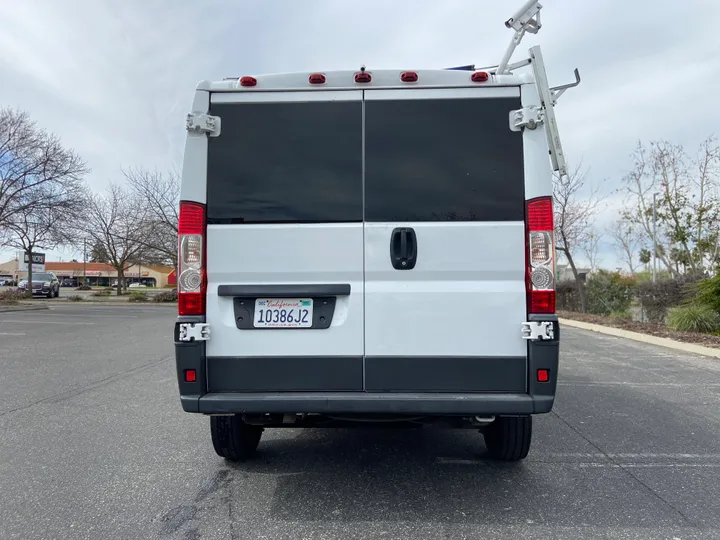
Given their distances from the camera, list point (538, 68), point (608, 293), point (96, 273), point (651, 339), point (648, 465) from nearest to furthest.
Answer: point (648, 465)
point (538, 68)
point (651, 339)
point (608, 293)
point (96, 273)

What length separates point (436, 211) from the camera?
3.06 m

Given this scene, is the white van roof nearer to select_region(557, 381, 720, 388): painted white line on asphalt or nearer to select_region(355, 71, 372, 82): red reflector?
select_region(355, 71, 372, 82): red reflector

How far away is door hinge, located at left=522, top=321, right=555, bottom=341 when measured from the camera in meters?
2.95

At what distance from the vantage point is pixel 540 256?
2973 mm

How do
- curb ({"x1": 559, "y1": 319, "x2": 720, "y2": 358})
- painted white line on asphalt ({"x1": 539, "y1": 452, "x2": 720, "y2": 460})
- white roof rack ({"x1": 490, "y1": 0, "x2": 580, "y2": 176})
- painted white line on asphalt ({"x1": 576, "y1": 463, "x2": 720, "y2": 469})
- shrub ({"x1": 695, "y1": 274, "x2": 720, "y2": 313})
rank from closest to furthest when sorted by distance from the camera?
painted white line on asphalt ({"x1": 576, "y1": 463, "x2": 720, "y2": 469}) < painted white line on asphalt ({"x1": 539, "y1": 452, "x2": 720, "y2": 460}) < white roof rack ({"x1": 490, "y1": 0, "x2": 580, "y2": 176}) < curb ({"x1": 559, "y1": 319, "x2": 720, "y2": 358}) < shrub ({"x1": 695, "y1": 274, "x2": 720, "y2": 313})

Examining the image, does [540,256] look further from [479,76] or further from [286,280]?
[286,280]

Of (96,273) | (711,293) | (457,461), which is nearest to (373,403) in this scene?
(457,461)

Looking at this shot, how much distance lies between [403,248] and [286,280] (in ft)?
2.44

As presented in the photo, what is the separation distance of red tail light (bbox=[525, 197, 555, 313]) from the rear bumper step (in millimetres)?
570

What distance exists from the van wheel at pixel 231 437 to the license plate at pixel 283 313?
95 centimetres

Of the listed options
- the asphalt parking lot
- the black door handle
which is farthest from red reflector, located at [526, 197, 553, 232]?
the asphalt parking lot

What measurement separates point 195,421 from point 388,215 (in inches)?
135

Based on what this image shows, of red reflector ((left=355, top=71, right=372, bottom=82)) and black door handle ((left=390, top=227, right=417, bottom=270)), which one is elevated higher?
red reflector ((left=355, top=71, right=372, bottom=82))

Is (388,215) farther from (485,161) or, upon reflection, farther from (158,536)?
(158,536)
